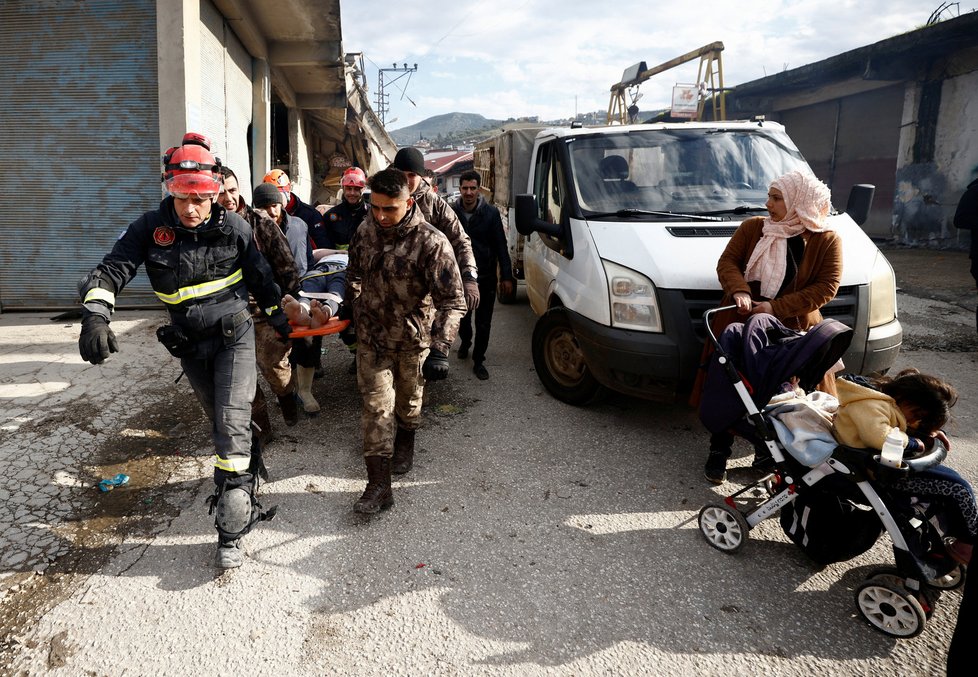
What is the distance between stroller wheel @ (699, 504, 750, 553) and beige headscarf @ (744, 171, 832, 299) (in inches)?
54.1

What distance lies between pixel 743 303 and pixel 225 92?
812cm

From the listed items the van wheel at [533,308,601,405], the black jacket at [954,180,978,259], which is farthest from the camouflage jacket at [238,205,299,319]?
the black jacket at [954,180,978,259]

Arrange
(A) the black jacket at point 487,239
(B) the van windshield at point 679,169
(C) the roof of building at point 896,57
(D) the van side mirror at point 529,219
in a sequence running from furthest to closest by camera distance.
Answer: (C) the roof of building at point 896,57 < (A) the black jacket at point 487,239 < (D) the van side mirror at point 529,219 < (B) the van windshield at point 679,169

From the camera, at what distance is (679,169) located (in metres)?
4.94

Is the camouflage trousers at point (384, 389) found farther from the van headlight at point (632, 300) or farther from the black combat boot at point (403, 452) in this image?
the van headlight at point (632, 300)

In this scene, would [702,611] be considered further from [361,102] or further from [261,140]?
[361,102]

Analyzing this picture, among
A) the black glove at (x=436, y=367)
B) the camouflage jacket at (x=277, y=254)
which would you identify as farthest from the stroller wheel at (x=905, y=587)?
the camouflage jacket at (x=277, y=254)

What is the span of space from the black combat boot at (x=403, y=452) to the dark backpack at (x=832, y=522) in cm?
219

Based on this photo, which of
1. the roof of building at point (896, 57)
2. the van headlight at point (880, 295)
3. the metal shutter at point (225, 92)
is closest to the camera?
the van headlight at point (880, 295)

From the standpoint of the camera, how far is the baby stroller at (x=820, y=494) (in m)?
2.48

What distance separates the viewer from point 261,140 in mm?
10328

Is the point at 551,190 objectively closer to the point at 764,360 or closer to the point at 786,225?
the point at 786,225

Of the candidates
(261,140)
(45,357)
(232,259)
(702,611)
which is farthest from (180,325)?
(261,140)

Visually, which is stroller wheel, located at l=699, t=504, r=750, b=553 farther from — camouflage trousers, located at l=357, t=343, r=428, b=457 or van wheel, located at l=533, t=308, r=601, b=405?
camouflage trousers, located at l=357, t=343, r=428, b=457
